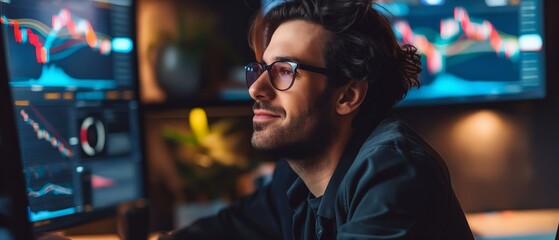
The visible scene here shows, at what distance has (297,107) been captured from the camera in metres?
1.35

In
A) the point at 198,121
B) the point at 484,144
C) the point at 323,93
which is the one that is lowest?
the point at 484,144

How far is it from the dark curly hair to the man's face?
3 centimetres

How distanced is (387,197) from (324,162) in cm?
37

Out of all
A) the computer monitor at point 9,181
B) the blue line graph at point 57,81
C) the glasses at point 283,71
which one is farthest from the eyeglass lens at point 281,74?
the computer monitor at point 9,181

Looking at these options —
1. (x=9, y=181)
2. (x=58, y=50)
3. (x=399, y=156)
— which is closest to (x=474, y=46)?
(x=399, y=156)

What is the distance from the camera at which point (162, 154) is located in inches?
88.1

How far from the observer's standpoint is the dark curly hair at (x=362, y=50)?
53.3 inches

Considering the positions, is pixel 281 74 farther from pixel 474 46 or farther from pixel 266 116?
pixel 474 46

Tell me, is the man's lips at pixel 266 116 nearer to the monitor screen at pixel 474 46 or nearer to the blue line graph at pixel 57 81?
the blue line graph at pixel 57 81

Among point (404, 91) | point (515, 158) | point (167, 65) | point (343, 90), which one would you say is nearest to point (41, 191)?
point (343, 90)

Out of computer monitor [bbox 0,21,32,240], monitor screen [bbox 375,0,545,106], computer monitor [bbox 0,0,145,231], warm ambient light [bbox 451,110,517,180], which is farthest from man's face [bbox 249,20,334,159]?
warm ambient light [bbox 451,110,517,180]

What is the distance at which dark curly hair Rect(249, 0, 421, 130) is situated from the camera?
1354 millimetres

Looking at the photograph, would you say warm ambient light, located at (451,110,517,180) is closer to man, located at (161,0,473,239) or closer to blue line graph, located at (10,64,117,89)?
man, located at (161,0,473,239)

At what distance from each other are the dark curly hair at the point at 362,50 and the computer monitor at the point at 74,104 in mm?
422
